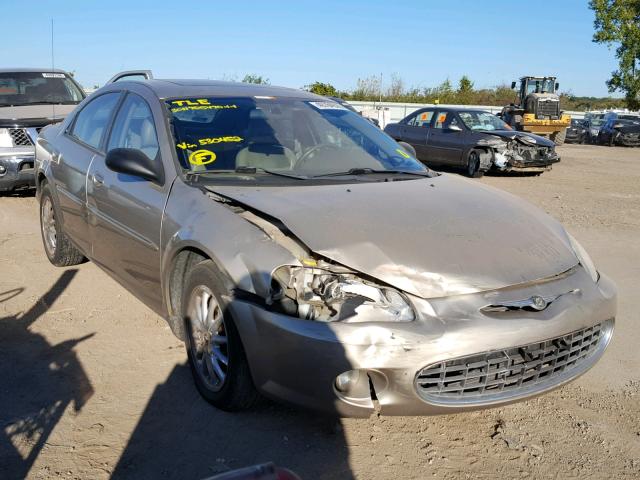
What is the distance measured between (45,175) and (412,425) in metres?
3.92

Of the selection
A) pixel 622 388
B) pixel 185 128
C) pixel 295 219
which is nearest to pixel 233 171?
pixel 185 128

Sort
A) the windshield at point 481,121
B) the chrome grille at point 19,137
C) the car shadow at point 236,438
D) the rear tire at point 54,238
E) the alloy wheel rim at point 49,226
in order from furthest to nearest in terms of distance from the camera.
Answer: the windshield at point 481,121, the chrome grille at point 19,137, the alloy wheel rim at point 49,226, the rear tire at point 54,238, the car shadow at point 236,438

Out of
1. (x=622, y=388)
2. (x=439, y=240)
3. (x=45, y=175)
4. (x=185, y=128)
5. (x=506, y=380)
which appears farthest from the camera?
(x=45, y=175)

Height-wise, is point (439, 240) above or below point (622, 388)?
above

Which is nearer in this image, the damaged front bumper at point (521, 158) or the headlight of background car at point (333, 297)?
the headlight of background car at point (333, 297)

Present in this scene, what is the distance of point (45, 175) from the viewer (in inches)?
211

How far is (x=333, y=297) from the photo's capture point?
2.63 m

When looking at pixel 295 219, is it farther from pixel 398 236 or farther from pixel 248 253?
pixel 398 236

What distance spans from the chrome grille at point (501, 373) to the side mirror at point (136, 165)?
6.18 feet

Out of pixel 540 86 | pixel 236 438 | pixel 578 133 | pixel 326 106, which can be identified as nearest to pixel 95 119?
pixel 326 106

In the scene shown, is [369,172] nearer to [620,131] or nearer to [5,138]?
[5,138]

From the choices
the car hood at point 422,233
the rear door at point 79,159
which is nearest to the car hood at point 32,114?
the rear door at point 79,159

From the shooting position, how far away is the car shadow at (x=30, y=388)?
2760 millimetres

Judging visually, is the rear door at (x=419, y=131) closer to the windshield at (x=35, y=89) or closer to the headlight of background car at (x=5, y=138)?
the windshield at (x=35, y=89)
